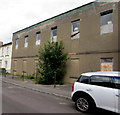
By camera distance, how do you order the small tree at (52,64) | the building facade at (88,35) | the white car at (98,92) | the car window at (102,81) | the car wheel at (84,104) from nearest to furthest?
1. the white car at (98,92)
2. the car window at (102,81)
3. the car wheel at (84,104)
4. the building facade at (88,35)
5. the small tree at (52,64)

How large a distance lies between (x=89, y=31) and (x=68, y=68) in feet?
13.3

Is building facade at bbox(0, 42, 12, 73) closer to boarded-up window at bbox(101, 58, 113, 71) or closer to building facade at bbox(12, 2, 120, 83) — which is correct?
building facade at bbox(12, 2, 120, 83)

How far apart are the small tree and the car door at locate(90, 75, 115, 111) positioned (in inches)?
300

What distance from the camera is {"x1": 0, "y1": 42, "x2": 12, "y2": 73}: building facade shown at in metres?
24.9

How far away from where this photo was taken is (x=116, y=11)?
10.6 metres

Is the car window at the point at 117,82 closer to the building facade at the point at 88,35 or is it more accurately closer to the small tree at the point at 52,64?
the building facade at the point at 88,35

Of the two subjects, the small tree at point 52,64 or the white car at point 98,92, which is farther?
the small tree at point 52,64

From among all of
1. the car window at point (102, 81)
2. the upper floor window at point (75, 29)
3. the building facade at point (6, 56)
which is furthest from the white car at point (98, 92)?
the building facade at point (6, 56)

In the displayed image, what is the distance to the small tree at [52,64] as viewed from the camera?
13.3 meters

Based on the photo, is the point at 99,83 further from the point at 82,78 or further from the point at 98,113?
the point at 98,113

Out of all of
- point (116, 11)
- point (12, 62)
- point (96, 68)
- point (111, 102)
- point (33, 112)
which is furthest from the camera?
point (12, 62)

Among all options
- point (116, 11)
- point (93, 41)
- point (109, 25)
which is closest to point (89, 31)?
point (93, 41)

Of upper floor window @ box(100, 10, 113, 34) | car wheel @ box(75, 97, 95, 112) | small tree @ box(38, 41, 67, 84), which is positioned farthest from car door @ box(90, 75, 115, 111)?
small tree @ box(38, 41, 67, 84)

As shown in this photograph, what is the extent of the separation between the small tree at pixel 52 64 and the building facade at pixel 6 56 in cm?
1301
